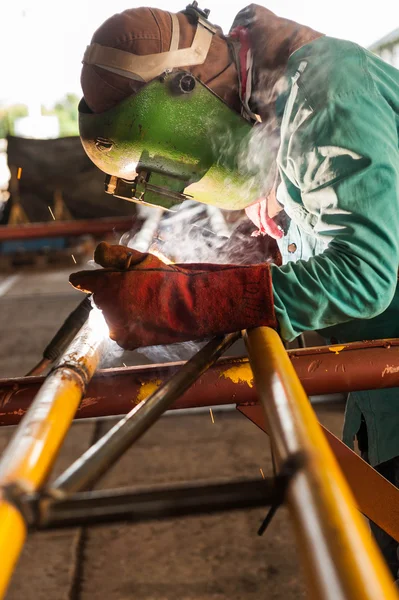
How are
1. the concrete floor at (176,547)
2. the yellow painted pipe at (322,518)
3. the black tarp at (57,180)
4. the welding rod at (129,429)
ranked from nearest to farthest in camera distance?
the yellow painted pipe at (322,518)
the welding rod at (129,429)
the concrete floor at (176,547)
the black tarp at (57,180)

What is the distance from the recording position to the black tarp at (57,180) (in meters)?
9.86

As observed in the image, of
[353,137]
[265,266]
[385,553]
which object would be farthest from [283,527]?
[353,137]

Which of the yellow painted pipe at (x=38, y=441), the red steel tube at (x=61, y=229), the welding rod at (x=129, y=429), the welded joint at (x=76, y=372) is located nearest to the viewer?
the yellow painted pipe at (x=38, y=441)

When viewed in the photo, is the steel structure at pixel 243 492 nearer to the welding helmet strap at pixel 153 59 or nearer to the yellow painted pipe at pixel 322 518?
the yellow painted pipe at pixel 322 518

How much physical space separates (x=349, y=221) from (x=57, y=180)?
9574mm

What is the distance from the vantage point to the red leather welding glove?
109 centimetres

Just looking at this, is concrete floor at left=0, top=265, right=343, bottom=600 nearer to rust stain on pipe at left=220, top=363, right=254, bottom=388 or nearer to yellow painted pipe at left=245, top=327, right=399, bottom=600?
rust stain on pipe at left=220, top=363, right=254, bottom=388

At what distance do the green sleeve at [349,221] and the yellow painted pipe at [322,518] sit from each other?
1.07 feet

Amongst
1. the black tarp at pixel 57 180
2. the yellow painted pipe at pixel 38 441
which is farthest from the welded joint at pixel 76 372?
the black tarp at pixel 57 180

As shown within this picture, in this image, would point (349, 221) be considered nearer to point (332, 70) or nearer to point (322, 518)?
point (332, 70)

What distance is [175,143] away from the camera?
1.46m

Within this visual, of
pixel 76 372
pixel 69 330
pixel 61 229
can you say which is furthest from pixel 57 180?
pixel 76 372

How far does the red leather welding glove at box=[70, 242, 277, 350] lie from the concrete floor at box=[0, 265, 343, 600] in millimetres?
1428

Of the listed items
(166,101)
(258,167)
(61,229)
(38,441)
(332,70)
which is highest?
(332,70)
